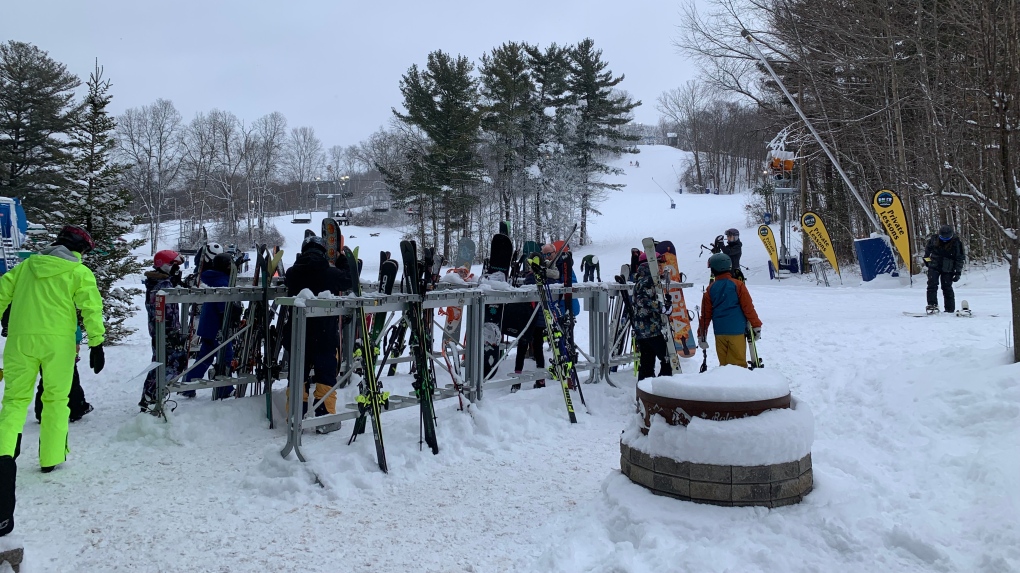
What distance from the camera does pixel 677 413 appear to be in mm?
3727

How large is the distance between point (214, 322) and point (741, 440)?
5705 millimetres

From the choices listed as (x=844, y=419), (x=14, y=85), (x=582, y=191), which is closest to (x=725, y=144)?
(x=582, y=191)

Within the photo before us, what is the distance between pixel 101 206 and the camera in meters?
11.7

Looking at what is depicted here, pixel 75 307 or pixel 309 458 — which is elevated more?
pixel 75 307

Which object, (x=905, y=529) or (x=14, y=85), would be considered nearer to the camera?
(x=905, y=529)

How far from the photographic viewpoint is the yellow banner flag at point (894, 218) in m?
16.2

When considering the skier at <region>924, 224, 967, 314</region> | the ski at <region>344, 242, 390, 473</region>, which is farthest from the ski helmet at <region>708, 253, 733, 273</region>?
the skier at <region>924, 224, 967, 314</region>

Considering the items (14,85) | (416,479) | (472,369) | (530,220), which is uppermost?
(14,85)

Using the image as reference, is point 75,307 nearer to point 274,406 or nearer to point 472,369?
point 274,406

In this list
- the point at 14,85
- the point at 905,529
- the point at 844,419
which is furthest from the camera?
the point at 14,85

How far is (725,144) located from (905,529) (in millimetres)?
68564

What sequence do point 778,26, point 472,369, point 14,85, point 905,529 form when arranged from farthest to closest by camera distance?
point 14,85 < point 778,26 < point 472,369 < point 905,529

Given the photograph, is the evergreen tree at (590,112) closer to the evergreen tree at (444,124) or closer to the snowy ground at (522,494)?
the evergreen tree at (444,124)

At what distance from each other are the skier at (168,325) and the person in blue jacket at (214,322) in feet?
0.69
